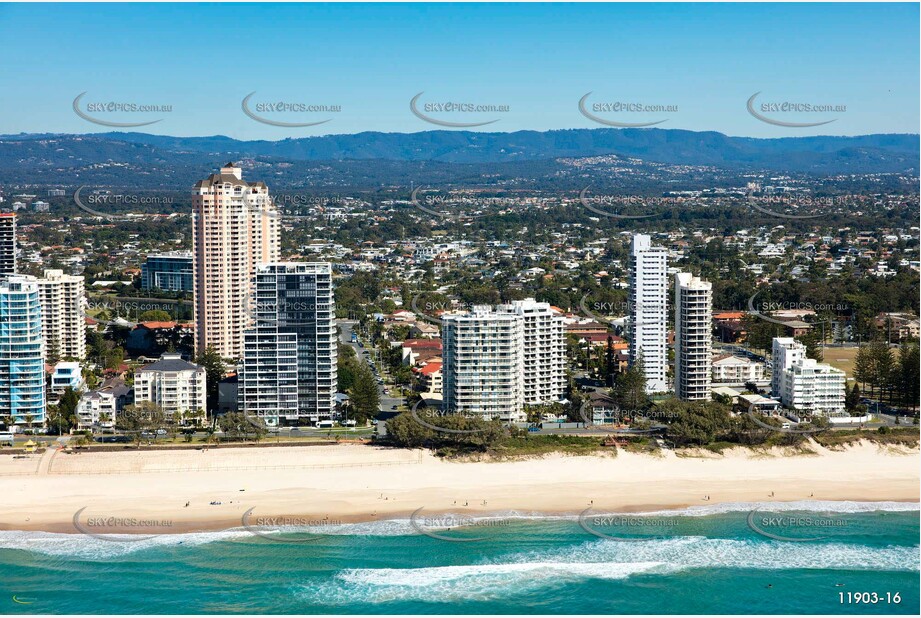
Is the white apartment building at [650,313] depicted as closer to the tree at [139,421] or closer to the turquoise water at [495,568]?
the turquoise water at [495,568]

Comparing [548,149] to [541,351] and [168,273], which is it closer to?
[168,273]

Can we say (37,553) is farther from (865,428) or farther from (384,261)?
(384,261)

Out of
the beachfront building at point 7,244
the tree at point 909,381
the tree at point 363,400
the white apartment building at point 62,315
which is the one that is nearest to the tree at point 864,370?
the tree at point 909,381

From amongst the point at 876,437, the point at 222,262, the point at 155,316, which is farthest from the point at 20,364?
the point at 876,437

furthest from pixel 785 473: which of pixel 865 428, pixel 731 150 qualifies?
pixel 731 150

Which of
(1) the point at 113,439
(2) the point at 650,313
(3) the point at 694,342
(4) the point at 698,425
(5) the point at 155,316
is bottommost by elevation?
(1) the point at 113,439

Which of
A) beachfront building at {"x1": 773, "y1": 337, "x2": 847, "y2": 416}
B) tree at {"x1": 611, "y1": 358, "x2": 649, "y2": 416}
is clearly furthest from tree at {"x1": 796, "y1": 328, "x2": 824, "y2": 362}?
tree at {"x1": 611, "y1": 358, "x2": 649, "y2": 416}

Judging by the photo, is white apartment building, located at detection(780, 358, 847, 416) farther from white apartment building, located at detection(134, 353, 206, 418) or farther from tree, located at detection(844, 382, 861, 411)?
white apartment building, located at detection(134, 353, 206, 418)
